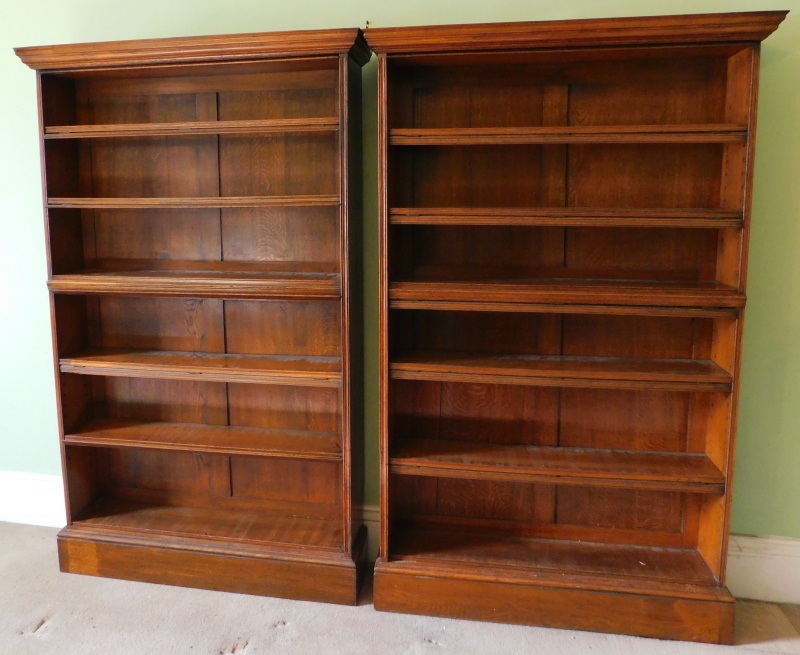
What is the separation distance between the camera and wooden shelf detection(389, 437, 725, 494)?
1.93 m

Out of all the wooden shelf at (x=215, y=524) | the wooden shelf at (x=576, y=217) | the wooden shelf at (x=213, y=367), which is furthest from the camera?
the wooden shelf at (x=215, y=524)

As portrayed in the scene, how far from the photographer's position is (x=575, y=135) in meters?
1.80

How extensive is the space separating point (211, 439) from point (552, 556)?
4.12 feet

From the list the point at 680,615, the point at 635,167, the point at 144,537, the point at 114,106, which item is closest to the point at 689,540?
the point at 680,615

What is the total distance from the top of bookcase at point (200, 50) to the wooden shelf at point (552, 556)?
1.64 m

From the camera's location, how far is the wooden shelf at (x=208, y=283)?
77.9 inches

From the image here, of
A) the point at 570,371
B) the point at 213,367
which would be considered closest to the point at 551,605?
the point at 570,371

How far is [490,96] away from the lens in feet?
6.65

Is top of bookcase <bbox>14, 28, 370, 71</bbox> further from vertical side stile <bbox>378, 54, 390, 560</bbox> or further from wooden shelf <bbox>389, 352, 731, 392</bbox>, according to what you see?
wooden shelf <bbox>389, 352, 731, 392</bbox>

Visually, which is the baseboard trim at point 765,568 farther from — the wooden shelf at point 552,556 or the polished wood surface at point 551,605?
the polished wood surface at point 551,605

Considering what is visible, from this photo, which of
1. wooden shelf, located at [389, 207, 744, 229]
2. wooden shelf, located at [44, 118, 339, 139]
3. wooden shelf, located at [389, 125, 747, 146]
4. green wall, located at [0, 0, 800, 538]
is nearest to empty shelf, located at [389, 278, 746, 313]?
wooden shelf, located at [389, 207, 744, 229]

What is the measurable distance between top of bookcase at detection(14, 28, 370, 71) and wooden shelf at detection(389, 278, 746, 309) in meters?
0.75

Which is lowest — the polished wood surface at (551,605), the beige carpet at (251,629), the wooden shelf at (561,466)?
the beige carpet at (251,629)

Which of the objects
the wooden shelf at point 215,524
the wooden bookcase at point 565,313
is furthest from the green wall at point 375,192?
the wooden shelf at point 215,524
